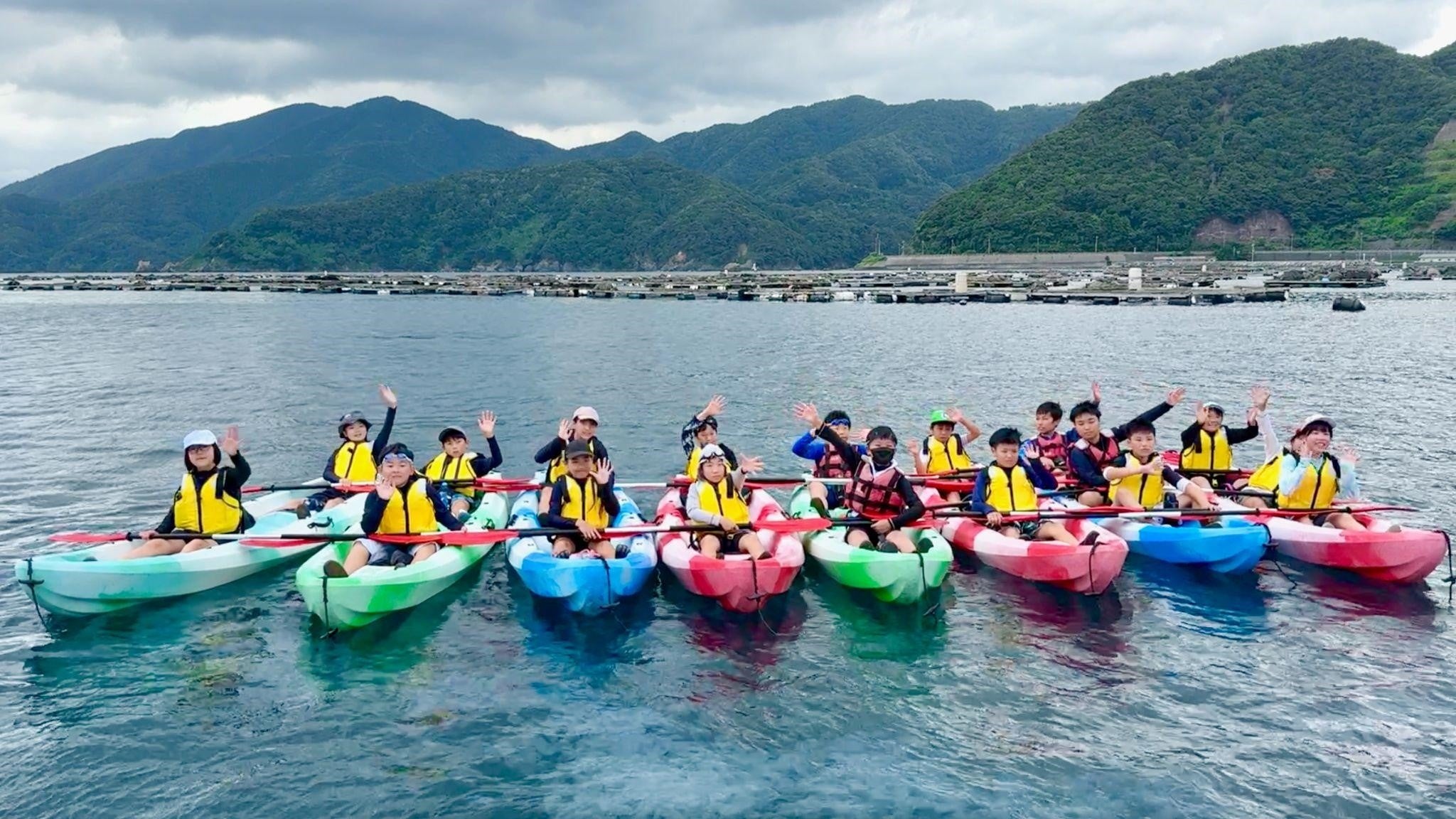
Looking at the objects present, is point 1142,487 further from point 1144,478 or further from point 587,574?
point 587,574

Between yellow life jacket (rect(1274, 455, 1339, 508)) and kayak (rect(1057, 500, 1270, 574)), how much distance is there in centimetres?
96

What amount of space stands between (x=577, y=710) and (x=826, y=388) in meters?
25.5

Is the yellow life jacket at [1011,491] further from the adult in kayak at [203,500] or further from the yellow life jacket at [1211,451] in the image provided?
the adult in kayak at [203,500]

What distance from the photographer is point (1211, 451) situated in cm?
1488

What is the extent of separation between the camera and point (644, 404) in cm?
3106

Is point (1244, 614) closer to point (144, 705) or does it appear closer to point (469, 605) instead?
point (469, 605)

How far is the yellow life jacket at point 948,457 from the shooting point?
631 inches

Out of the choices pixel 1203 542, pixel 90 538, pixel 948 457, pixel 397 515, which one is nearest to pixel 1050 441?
pixel 948 457

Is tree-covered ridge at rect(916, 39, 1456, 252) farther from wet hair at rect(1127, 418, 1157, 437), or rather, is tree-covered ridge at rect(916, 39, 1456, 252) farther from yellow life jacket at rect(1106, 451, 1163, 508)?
wet hair at rect(1127, 418, 1157, 437)

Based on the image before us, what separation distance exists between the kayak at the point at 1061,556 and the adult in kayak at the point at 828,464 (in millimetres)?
1898

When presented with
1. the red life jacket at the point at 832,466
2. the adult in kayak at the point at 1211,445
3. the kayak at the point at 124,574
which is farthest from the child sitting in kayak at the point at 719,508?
the adult in kayak at the point at 1211,445

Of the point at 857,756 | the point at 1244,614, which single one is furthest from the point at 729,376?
the point at 857,756

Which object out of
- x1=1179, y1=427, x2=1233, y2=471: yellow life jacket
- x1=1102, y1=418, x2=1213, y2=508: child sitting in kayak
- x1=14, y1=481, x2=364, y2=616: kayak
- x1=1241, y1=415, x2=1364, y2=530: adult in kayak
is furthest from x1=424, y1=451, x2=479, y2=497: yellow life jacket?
x1=1241, y1=415, x2=1364, y2=530: adult in kayak

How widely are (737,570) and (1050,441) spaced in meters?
6.88
